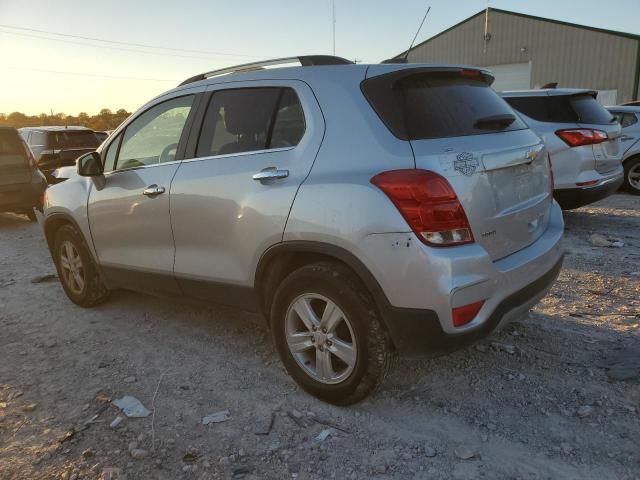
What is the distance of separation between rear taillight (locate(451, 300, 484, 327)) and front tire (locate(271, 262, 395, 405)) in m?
0.39

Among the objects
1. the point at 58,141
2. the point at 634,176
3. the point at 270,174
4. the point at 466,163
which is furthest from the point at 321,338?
the point at 58,141

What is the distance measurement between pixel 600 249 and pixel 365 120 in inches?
170

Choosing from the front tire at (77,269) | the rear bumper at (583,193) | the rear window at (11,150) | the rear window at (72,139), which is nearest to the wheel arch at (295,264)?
the front tire at (77,269)

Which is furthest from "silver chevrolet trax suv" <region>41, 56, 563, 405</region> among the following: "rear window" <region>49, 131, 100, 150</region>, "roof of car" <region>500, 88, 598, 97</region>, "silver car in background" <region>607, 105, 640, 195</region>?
"rear window" <region>49, 131, 100, 150</region>

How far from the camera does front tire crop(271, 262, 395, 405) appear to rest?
266 centimetres

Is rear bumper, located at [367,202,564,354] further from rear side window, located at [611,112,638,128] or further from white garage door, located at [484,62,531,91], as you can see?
white garage door, located at [484,62,531,91]

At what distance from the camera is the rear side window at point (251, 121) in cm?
298

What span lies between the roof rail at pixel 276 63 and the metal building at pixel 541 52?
21435mm

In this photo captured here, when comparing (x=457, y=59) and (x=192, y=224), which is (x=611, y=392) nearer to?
(x=192, y=224)

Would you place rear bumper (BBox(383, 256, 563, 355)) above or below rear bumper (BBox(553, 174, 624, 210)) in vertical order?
above

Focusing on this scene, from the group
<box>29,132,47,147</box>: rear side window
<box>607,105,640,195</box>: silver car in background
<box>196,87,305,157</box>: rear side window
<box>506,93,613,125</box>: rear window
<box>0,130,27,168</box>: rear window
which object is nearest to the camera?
<box>196,87,305,157</box>: rear side window

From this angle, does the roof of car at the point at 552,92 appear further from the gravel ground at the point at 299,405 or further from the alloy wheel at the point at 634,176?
the gravel ground at the point at 299,405

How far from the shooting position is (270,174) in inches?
115

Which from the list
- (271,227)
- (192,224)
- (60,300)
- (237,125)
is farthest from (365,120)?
(60,300)
